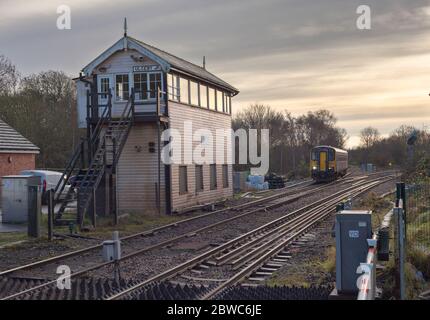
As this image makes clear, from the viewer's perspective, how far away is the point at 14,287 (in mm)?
9703

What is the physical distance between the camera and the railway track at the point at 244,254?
9.70 metres

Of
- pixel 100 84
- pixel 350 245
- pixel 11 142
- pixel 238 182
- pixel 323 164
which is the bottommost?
pixel 238 182

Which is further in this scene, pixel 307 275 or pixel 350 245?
pixel 307 275

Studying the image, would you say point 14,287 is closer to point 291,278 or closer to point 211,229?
point 291,278

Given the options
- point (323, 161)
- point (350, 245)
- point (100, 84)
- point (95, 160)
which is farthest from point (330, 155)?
point (350, 245)

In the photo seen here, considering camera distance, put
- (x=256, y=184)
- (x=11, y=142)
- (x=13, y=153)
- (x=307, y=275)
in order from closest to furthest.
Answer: (x=307, y=275)
(x=13, y=153)
(x=11, y=142)
(x=256, y=184)

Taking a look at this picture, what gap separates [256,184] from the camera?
4212 cm

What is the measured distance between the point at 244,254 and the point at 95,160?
8.30m

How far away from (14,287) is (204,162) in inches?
669

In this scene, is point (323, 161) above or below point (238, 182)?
above

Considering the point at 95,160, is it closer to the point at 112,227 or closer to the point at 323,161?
the point at 112,227

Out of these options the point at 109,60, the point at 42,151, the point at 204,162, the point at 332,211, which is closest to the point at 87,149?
the point at 109,60

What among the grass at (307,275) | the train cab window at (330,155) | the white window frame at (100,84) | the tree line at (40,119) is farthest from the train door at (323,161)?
the grass at (307,275)

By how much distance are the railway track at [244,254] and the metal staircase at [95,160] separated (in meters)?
5.50
